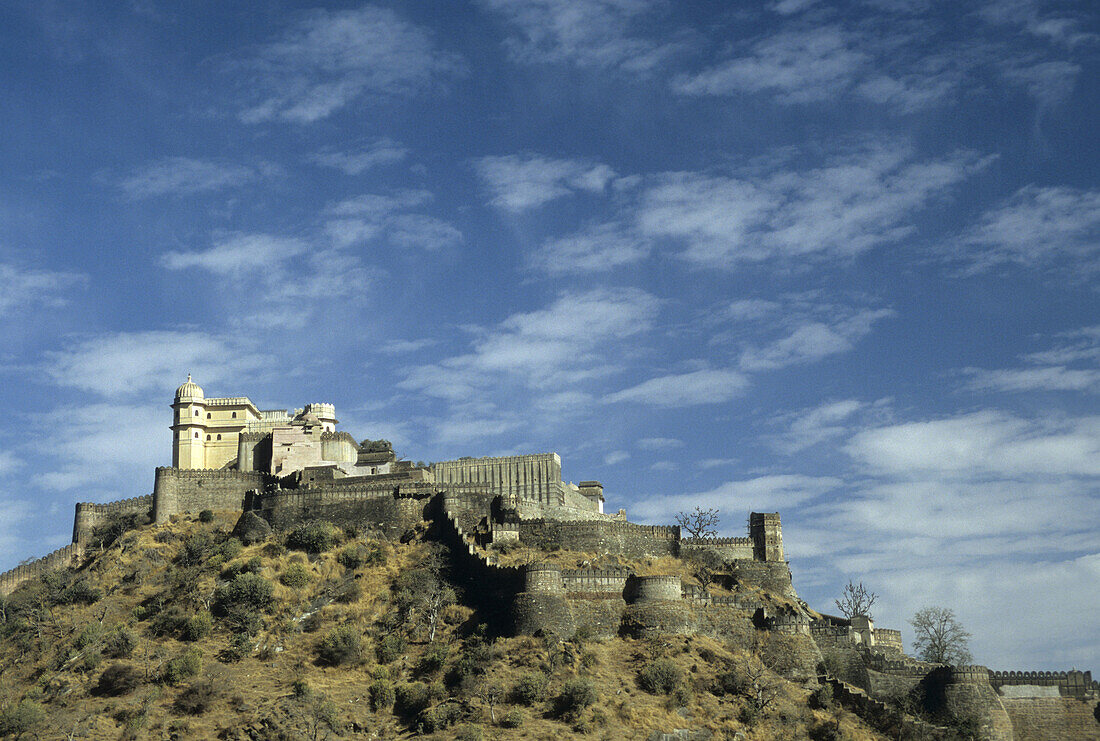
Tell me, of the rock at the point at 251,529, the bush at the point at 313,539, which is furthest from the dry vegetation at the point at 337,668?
the rock at the point at 251,529

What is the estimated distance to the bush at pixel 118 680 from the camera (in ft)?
218

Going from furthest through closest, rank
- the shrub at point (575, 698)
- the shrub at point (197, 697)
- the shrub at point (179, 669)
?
1. the shrub at point (179, 669)
2. the shrub at point (197, 697)
3. the shrub at point (575, 698)

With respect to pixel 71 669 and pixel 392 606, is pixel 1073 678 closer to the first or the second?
pixel 392 606

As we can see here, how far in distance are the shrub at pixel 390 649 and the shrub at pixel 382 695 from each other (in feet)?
8.25

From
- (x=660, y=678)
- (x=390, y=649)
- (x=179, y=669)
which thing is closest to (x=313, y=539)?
(x=390, y=649)

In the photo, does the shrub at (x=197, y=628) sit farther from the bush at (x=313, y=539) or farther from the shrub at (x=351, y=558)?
the bush at (x=313, y=539)

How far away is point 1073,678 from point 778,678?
15.6 m

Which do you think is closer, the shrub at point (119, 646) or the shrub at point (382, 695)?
the shrub at point (382, 695)

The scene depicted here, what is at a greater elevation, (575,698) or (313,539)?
(313,539)

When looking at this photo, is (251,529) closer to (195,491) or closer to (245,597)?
(195,491)

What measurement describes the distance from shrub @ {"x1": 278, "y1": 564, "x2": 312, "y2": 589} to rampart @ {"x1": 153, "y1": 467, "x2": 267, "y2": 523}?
12.0 meters

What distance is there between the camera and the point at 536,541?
3081 inches

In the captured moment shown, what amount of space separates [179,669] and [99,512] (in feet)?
79.0

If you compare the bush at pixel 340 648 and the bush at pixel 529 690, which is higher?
the bush at pixel 340 648
